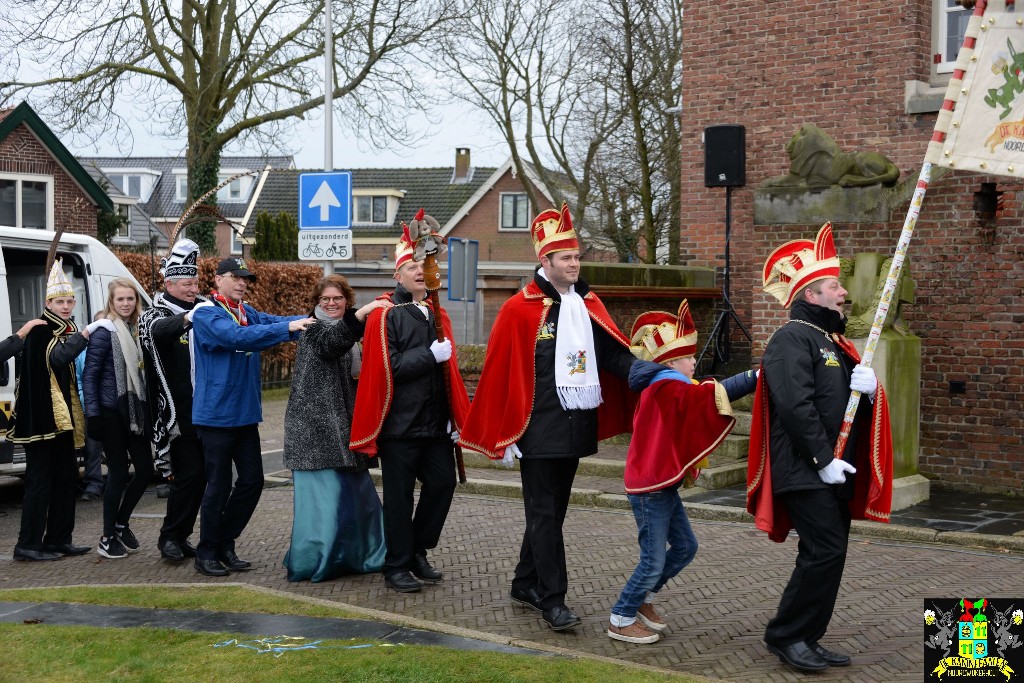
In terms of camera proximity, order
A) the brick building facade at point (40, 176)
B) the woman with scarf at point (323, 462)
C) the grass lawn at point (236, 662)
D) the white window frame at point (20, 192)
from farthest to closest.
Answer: the white window frame at point (20, 192) → the brick building facade at point (40, 176) → the woman with scarf at point (323, 462) → the grass lawn at point (236, 662)

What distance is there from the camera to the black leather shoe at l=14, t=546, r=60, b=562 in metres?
8.21

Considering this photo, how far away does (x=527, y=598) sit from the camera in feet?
21.9

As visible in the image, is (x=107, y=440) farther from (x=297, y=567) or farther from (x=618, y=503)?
(x=618, y=503)

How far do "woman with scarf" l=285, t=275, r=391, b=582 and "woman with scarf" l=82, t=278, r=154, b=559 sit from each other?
61.1 inches

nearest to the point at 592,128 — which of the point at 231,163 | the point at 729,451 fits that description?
the point at 729,451

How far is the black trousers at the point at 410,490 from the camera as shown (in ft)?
23.2

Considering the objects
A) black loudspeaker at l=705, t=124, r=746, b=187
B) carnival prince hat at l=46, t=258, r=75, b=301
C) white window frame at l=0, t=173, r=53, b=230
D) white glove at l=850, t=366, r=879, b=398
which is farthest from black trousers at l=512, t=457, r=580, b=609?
white window frame at l=0, t=173, r=53, b=230

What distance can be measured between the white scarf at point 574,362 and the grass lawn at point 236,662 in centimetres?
140

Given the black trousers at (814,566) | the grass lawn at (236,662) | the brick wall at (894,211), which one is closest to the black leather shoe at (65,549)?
the grass lawn at (236,662)

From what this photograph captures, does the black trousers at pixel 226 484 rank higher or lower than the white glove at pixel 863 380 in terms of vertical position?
lower

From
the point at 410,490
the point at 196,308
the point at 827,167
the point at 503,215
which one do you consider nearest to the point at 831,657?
the point at 410,490

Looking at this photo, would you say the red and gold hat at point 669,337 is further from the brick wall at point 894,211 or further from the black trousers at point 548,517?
the brick wall at point 894,211

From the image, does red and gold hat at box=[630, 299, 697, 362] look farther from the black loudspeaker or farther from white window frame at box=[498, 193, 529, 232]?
white window frame at box=[498, 193, 529, 232]

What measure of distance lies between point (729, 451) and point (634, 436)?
225 inches
